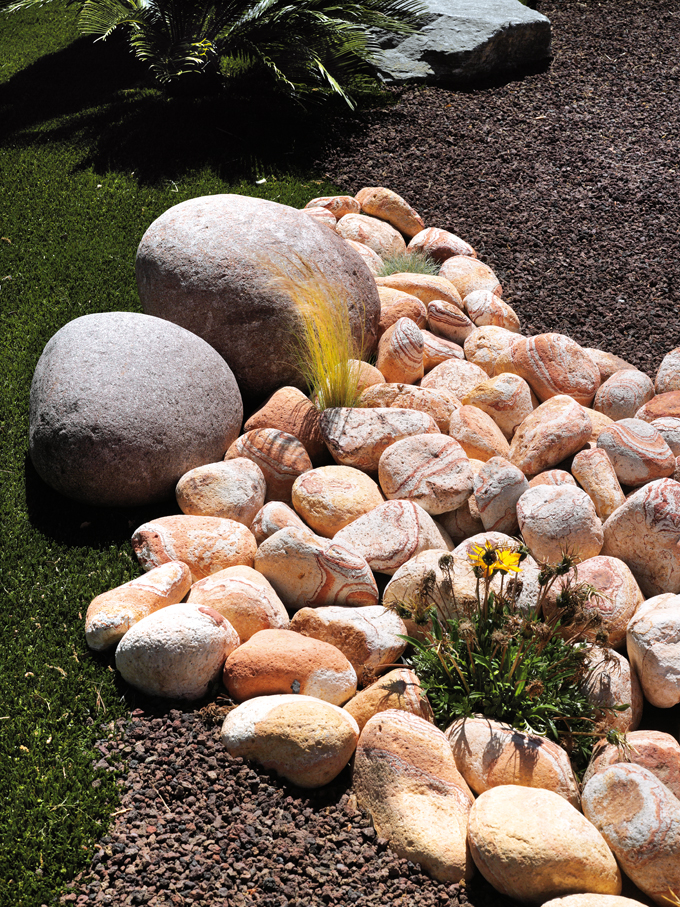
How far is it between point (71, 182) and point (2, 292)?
5.78 ft

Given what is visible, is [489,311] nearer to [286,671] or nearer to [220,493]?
[220,493]

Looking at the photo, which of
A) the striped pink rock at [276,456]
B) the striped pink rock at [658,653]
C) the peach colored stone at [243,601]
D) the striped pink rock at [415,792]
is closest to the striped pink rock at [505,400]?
the striped pink rock at [276,456]

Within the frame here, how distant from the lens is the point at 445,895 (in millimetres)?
2207

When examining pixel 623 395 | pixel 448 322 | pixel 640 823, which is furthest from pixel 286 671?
pixel 448 322

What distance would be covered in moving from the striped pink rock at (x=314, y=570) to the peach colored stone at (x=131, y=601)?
1.16 feet

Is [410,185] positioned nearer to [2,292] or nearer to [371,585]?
[2,292]

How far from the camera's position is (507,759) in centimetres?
Answer: 251

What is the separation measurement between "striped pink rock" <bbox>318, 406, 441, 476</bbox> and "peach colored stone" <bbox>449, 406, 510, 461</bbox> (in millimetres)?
135

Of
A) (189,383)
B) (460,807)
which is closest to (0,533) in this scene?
(189,383)

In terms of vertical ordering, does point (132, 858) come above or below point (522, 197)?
below

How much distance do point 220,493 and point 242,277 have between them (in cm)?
123

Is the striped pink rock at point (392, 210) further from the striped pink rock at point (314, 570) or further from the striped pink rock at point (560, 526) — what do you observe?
the striped pink rock at point (314, 570)

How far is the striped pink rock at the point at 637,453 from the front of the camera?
354 centimetres

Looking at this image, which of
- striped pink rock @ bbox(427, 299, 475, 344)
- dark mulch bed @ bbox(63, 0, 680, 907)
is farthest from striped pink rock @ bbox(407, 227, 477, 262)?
striped pink rock @ bbox(427, 299, 475, 344)
